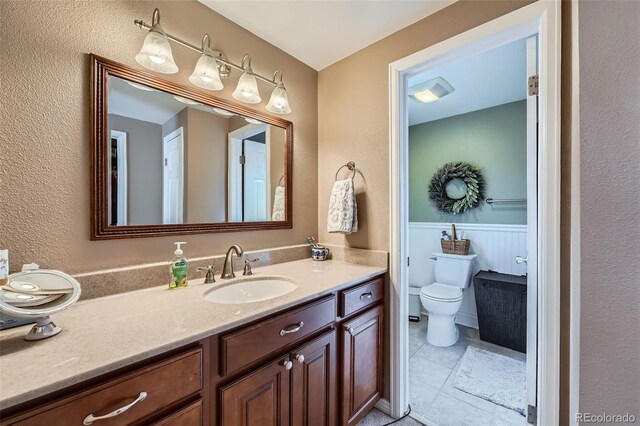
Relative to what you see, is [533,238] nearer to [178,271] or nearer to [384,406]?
[384,406]

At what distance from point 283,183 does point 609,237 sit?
154cm

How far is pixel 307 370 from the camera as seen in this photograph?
1.12 m

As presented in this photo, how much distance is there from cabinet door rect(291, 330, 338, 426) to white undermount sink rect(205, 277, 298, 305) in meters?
0.30

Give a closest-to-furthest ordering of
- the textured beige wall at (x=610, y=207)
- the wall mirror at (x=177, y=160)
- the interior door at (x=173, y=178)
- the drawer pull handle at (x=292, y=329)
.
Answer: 1. the textured beige wall at (x=610, y=207)
2. the drawer pull handle at (x=292, y=329)
3. the wall mirror at (x=177, y=160)
4. the interior door at (x=173, y=178)

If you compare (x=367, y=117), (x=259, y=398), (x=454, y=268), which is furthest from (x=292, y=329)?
(x=454, y=268)

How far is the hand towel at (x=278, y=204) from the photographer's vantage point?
1.78 metres

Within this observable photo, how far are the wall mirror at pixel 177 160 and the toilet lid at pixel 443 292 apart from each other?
1505 mm

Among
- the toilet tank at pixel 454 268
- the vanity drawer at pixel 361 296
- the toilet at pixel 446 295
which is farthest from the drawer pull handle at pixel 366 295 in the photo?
the toilet tank at pixel 454 268

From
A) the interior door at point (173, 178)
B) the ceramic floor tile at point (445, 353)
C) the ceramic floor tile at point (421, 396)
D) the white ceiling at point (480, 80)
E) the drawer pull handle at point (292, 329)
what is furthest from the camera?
the ceramic floor tile at point (445, 353)

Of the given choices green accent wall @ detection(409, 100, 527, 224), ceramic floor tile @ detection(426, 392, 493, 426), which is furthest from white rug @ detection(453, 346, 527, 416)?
green accent wall @ detection(409, 100, 527, 224)

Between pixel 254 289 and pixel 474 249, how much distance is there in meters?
2.37

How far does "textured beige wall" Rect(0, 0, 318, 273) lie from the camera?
92cm

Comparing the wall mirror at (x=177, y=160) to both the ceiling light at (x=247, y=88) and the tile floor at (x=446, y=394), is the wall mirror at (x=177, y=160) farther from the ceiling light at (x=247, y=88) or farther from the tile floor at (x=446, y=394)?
the tile floor at (x=446, y=394)

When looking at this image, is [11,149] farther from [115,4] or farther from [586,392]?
[586,392]
